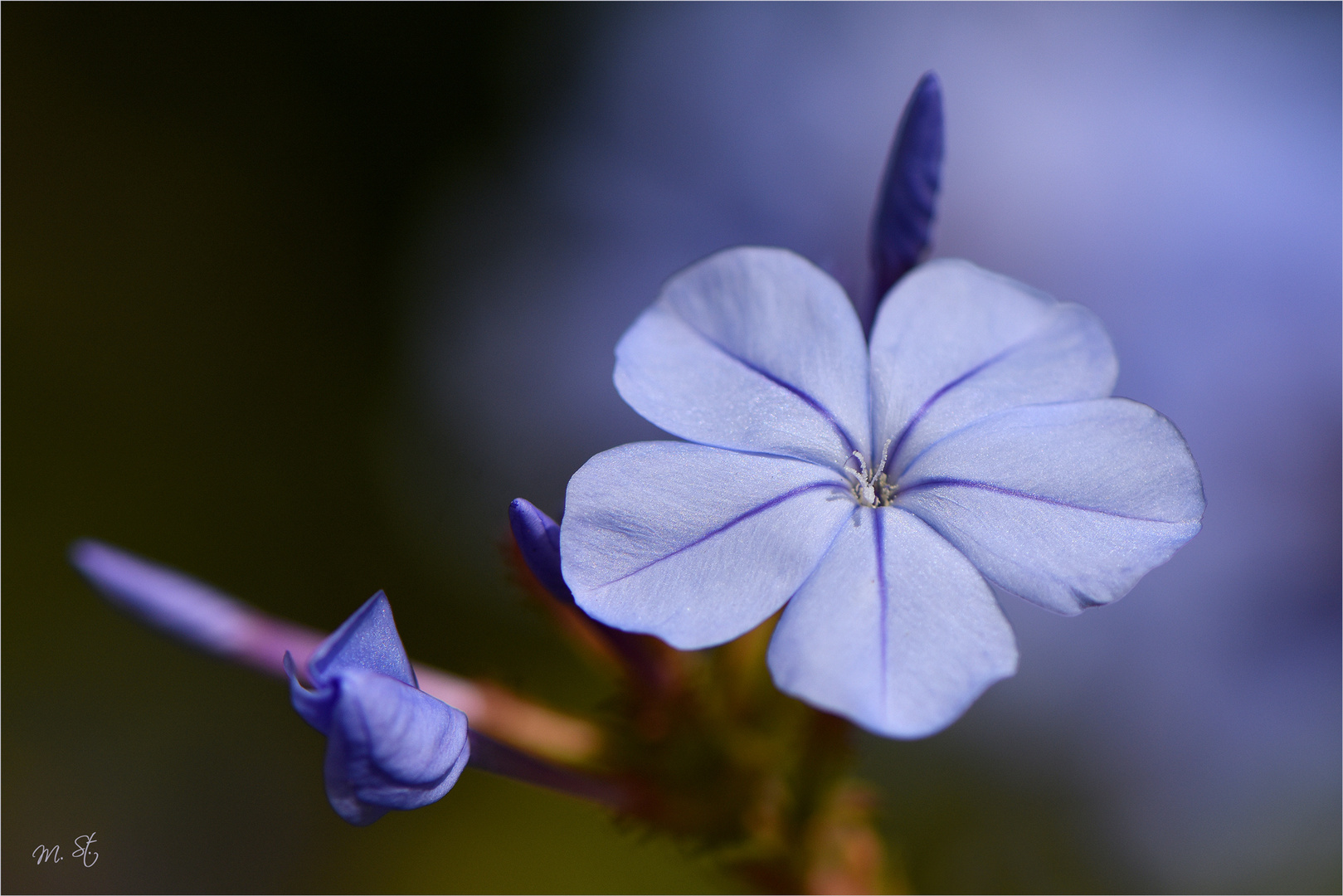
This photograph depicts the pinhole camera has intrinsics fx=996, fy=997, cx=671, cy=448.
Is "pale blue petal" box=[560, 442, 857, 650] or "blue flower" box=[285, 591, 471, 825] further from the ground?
Answer: "pale blue petal" box=[560, 442, 857, 650]

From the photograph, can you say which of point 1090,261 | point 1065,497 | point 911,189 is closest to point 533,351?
point 1090,261

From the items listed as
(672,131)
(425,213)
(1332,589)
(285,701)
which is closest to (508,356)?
(425,213)

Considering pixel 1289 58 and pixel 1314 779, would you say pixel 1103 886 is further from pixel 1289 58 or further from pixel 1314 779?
pixel 1289 58

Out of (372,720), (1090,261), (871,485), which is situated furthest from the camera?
(1090,261)

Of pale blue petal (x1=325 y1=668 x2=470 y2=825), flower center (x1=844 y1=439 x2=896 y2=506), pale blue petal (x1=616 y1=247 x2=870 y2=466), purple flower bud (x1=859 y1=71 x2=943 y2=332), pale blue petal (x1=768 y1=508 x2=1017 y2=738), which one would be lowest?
pale blue petal (x1=325 y1=668 x2=470 y2=825)

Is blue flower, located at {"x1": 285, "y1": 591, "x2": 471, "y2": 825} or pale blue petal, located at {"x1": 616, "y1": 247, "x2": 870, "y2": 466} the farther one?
pale blue petal, located at {"x1": 616, "y1": 247, "x2": 870, "y2": 466}
